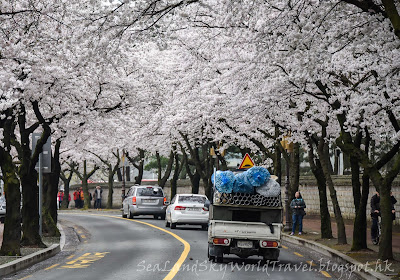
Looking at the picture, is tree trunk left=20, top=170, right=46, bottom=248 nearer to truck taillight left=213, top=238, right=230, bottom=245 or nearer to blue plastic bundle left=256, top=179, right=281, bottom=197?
truck taillight left=213, top=238, right=230, bottom=245

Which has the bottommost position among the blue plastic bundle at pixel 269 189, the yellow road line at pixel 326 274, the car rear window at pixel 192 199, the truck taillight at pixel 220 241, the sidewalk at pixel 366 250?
the yellow road line at pixel 326 274

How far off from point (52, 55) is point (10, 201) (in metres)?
4.27

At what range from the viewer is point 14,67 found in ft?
59.1

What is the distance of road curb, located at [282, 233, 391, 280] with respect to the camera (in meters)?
13.0

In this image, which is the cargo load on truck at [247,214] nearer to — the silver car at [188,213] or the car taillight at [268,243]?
the car taillight at [268,243]

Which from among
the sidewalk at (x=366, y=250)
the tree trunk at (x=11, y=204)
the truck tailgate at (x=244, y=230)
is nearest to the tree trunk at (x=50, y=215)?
the tree trunk at (x=11, y=204)

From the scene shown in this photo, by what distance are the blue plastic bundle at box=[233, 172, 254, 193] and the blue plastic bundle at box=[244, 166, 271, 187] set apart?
86 mm

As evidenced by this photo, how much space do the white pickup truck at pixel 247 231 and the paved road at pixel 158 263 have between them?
382mm

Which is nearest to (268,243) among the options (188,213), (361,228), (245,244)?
(245,244)

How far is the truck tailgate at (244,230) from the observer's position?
1542 centimetres

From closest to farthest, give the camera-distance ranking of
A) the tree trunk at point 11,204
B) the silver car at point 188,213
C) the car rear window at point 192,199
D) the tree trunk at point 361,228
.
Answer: the tree trunk at point 11,204 < the tree trunk at point 361,228 < the silver car at point 188,213 < the car rear window at point 192,199

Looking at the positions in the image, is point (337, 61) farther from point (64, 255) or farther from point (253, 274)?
point (64, 255)

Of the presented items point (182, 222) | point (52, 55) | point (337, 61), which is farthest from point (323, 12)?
point (182, 222)

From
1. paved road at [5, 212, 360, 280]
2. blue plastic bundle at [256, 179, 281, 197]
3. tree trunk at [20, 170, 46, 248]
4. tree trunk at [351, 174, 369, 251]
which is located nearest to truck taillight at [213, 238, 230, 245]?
paved road at [5, 212, 360, 280]
